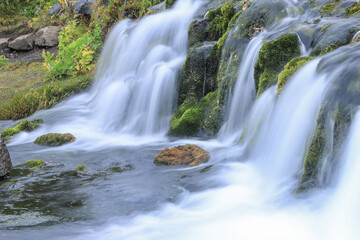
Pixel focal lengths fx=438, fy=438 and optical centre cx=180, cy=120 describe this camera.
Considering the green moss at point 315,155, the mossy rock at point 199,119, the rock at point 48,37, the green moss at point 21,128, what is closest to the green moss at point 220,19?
the mossy rock at point 199,119

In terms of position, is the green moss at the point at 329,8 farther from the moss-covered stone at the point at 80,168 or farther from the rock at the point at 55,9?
the rock at the point at 55,9

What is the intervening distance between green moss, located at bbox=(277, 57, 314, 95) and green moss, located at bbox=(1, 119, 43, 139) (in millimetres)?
5105

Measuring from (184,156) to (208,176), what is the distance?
2.51 ft

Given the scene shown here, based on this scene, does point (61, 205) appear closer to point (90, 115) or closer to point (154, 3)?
point (90, 115)

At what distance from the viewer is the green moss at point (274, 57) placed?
5824 mm

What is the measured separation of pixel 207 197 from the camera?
14.6ft

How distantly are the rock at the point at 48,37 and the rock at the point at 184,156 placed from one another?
1155 centimetres

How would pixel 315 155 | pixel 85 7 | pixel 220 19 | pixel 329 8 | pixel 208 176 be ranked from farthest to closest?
1. pixel 85 7
2. pixel 220 19
3. pixel 329 8
4. pixel 208 176
5. pixel 315 155

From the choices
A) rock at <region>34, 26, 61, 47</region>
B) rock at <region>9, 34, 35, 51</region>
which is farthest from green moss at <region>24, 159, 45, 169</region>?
rock at <region>9, 34, 35, 51</region>

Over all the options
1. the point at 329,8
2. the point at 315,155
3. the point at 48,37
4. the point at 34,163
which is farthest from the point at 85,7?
the point at 315,155

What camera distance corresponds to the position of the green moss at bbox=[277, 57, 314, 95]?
17.0 ft

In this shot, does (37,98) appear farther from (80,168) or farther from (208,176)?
(208,176)

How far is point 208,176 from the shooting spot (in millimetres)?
4996

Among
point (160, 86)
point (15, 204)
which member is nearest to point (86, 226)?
point (15, 204)
